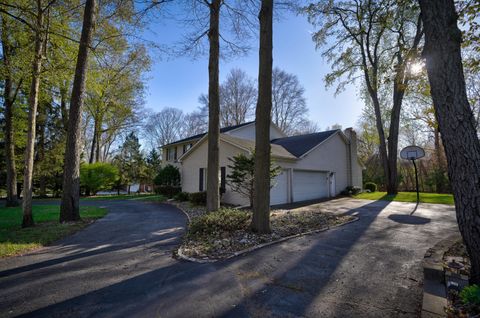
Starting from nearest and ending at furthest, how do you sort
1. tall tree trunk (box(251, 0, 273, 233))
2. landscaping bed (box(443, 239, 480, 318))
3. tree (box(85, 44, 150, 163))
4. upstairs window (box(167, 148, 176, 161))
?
landscaping bed (box(443, 239, 480, 318))
tall tree trunk (box(251, 0, 273, 233))
tree (box(85, 44, 150, 163))
upstairs window (box(167, 148, 176, 161))

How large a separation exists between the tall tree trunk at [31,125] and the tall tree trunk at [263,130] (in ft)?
22.1

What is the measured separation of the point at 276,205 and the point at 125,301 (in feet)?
33.4

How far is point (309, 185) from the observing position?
15281mm

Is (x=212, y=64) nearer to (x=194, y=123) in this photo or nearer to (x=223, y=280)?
(x=223, y=280)

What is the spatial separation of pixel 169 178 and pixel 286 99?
1802 cm

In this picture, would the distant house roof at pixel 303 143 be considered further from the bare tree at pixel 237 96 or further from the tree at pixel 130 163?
the tree at pixel 130 163

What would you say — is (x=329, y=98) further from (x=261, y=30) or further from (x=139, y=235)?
(x=139, y=235)

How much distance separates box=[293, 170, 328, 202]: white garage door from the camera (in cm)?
1418

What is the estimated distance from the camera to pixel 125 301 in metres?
2.94

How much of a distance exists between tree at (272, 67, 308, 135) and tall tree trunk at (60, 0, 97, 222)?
22.7 meters

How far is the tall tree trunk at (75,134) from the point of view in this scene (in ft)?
26.4

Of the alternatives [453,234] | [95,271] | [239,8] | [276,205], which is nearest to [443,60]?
[453,234]

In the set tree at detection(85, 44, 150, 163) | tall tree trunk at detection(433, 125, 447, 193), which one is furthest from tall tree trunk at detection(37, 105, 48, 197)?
tall tree trunk at detection(433, 125, 447, 193)

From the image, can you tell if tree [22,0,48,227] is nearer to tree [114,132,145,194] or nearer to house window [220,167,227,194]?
house window [220,167,227,194]
